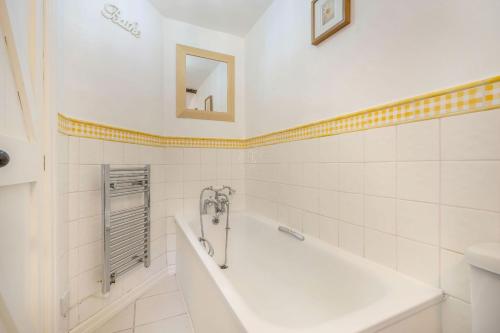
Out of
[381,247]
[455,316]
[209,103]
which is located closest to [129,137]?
[209,103]

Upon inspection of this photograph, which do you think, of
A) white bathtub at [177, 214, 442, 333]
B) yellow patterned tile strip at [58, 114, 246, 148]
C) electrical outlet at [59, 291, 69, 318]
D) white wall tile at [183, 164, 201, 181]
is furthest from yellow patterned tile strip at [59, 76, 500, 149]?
electrical outlet at [59, 291, 69, 318]

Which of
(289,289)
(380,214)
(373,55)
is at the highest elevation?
(373,55)

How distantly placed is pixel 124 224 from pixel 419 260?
1720 millimetres

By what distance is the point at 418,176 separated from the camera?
35.4 inches

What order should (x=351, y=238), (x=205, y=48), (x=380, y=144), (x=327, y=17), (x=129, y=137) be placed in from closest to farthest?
(x=380, y=144) → (x=351, y=238) → (x=327, y=17) → (x=129, y=137) → (x=205, y=48)

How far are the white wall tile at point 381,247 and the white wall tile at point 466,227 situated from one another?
20cm

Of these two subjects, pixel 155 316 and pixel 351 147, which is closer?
pixel 351 147

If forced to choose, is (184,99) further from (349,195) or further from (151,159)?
(349,195)

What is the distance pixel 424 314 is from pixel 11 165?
1494 mm

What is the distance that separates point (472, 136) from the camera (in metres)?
0.75

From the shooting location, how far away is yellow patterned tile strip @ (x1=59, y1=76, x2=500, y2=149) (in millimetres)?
740

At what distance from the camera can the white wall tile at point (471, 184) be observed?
0.71 meters

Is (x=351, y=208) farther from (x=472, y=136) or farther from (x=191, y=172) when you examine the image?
(x=191, y=172)

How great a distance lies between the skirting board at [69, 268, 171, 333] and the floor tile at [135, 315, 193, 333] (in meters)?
0.24
